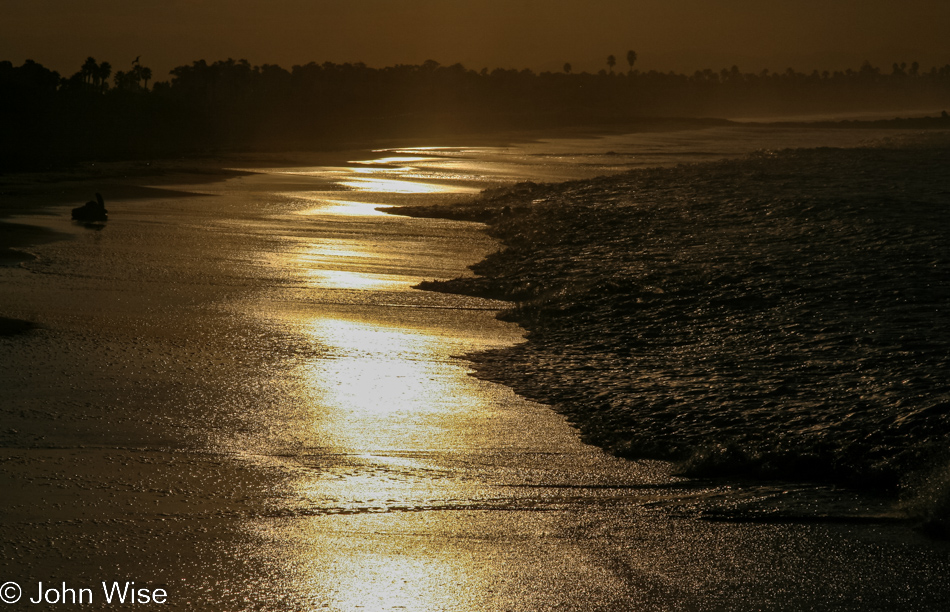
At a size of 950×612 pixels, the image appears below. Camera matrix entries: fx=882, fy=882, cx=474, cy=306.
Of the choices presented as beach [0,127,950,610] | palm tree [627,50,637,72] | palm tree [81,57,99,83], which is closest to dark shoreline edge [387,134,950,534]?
beach [0,127,950,610]

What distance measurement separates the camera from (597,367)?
8.14 metres

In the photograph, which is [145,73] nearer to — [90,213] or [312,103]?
[312,103]

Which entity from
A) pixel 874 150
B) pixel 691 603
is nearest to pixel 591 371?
pixel 691 603

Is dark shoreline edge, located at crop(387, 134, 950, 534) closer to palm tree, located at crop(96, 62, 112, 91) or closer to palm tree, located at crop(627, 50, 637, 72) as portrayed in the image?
palm tree, located at crop(96, 62, 112, 91)

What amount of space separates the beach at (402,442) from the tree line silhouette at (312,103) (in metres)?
28.7

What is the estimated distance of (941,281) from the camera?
8.98m

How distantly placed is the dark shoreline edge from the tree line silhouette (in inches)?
1093

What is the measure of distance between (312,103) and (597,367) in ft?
303

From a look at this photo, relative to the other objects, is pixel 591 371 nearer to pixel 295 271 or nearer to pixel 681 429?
pixel 681 429

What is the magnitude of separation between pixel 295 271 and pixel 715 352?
6.80m

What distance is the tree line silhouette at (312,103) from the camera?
185ft

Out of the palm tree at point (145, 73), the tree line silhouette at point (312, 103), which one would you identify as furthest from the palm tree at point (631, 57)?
the palm tree at point (145, 73)

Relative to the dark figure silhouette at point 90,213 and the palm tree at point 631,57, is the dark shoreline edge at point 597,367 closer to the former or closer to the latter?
the dark figure silhouette at point 90,213

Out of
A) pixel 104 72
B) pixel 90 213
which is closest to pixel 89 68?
pixel 104 72
